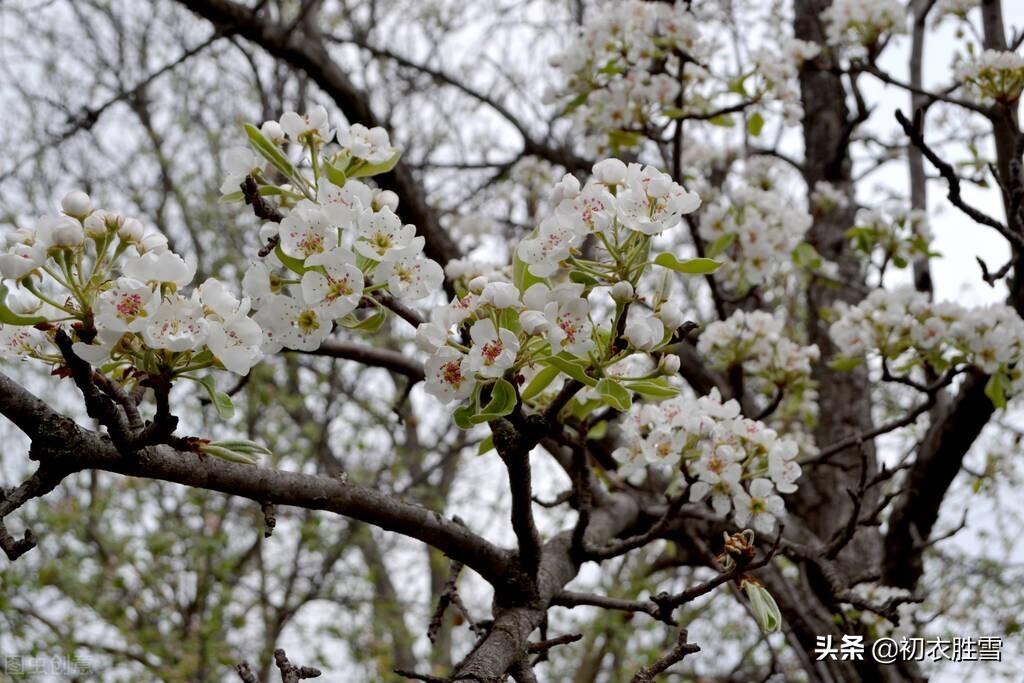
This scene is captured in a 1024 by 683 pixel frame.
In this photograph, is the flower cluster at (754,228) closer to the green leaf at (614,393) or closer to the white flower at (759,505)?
the white flower at (759,505)

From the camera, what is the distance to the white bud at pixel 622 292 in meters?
1.16

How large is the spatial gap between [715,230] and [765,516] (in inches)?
53.8

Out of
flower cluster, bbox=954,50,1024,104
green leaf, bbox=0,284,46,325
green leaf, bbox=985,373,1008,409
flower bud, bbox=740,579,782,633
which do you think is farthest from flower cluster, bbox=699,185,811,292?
green leaf, bbox=0,284,46,325

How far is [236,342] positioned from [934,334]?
6.92ft

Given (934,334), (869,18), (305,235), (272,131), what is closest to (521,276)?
(305,235)

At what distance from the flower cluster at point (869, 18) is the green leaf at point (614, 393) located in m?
2.58

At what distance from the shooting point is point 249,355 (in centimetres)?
114

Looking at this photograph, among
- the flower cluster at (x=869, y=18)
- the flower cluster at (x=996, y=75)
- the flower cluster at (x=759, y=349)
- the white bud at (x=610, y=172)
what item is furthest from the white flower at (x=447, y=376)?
the flower cluster at (x=869, y=18)

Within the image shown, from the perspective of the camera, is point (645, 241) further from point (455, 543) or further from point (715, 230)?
point (715, 230)

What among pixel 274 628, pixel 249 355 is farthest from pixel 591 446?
pixel 274 628

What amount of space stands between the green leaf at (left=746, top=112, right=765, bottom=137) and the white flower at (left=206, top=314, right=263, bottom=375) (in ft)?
8.03

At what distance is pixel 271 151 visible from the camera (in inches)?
56.0

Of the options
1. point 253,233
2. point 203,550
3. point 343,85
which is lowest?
point 203,550

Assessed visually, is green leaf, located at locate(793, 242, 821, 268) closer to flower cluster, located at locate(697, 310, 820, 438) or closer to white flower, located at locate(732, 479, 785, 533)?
flower cluster, located at locate(697, 310, 820, 438)
